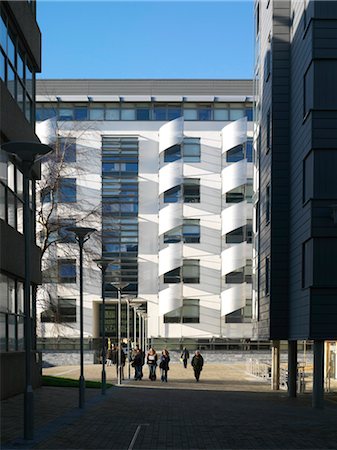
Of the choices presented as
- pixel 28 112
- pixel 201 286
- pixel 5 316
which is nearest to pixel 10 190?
pixel 5 316

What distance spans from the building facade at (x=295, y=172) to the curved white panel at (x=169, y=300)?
35.7 metres

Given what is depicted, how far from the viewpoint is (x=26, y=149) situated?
13719 millimetres

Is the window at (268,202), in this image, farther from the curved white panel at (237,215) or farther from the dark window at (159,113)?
the dark window at (159,113)

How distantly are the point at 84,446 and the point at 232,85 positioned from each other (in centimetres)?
6253

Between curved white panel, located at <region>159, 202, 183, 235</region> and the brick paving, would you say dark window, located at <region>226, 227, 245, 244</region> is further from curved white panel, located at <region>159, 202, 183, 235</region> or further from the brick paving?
the brick paving

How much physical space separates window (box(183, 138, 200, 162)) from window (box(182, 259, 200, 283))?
8.96 m

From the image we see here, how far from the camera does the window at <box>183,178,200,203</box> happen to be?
71125 millimetres

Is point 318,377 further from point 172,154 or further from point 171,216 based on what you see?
point 172,154

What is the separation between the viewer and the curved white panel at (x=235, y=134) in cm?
7050

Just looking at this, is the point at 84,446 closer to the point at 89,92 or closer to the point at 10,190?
the point at 10,190

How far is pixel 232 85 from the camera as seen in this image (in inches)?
2869

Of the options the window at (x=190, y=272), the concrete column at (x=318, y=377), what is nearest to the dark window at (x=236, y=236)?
the window at (x=190, y=272)

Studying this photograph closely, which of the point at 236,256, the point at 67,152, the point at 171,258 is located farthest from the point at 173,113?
the point at 67,152

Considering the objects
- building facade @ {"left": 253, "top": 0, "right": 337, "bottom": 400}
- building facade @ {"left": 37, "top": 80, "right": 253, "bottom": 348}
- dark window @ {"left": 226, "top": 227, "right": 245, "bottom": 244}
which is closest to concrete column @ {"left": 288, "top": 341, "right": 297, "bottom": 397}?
building facade @ {"left": 253, "top": 0, "right": 337, "bottom": 400}
